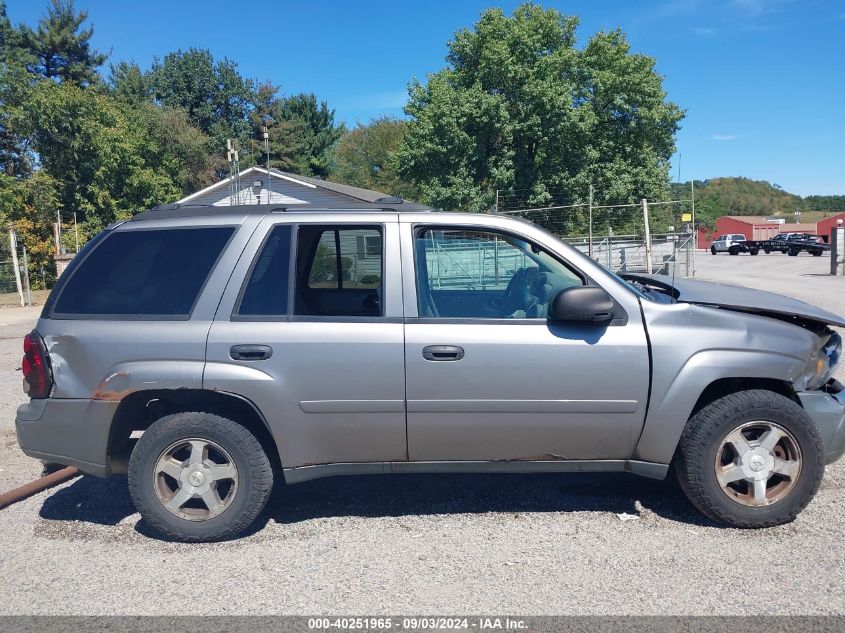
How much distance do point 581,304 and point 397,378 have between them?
106cm

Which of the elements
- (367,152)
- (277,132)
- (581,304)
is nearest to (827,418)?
(581,304)

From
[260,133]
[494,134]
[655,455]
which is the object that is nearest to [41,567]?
[655,455]

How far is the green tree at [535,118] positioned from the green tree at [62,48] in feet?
69.2

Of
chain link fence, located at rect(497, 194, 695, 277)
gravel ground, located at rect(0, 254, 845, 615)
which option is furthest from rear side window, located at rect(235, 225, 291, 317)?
chain link fence, located at rect(497, 194, 695, 277)

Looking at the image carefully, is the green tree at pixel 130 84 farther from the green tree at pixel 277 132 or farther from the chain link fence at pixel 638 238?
the chain link fence at pixel 638 238

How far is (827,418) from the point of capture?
399 centimetres

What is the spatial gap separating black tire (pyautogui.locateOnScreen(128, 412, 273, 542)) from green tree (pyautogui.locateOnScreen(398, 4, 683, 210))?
1193 inches

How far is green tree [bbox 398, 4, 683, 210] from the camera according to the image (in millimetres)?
35312

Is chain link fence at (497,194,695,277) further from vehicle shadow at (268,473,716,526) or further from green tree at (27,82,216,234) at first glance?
green tree at (27,82,216,234)

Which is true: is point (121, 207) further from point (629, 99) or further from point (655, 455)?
point (655, 455)

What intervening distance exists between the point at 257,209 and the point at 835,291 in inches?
712

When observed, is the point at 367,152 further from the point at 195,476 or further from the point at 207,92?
the point at 195,476

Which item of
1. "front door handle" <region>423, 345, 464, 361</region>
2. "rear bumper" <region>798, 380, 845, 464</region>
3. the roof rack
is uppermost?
the roof rack

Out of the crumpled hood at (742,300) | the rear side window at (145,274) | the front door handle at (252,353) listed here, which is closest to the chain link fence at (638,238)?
the crumpled hood at (742,300)
